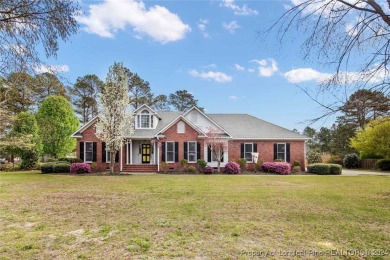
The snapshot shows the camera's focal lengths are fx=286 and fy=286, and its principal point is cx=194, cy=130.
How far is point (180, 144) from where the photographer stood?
24406 mm

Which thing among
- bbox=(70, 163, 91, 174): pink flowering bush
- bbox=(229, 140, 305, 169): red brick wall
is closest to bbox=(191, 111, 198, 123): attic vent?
bbox=(229, 140, 305, 169): red brick wall

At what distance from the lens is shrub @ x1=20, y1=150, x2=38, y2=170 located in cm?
2756

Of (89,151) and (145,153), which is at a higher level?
(89,151)

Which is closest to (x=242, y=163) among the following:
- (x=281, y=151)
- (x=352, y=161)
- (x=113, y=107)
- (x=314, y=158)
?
(x=281, y=151)

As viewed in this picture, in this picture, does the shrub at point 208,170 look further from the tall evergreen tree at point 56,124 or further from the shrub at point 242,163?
the tall evergreen tree at point 56,124

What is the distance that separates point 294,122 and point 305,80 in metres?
0.87

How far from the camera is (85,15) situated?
210 inches

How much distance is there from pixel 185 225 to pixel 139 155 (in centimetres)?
2023

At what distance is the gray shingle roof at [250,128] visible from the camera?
2544cm

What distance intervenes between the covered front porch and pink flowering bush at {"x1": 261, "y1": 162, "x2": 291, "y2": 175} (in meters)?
9.31

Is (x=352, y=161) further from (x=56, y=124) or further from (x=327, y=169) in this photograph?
(x=56, y=124)

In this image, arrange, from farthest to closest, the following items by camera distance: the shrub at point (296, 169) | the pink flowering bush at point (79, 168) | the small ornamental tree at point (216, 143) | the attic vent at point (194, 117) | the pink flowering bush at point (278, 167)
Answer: the attic vent at point (194, 117), the shrub at point (296, 169), the small ornamental tree at point (216, 143), the pink flowering bush at point (278, 167), the pink flowering bush at point (79, 168)

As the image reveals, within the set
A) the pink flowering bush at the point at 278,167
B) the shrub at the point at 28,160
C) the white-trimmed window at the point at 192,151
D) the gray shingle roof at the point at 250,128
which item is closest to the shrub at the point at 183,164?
the white-trimmed window at the point at 192,151

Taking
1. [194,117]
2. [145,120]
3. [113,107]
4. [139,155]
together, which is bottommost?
[139,155]
